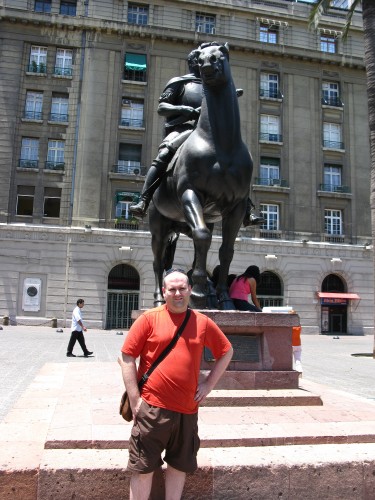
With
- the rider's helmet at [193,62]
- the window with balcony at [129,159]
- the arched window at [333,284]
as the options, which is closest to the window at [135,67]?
the window with balcony at [129,159]

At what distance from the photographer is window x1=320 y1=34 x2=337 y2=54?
36.4 metres

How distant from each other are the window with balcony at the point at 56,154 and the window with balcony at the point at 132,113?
14.4 feet

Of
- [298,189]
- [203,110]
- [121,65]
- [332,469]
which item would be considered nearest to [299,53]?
[298,189]

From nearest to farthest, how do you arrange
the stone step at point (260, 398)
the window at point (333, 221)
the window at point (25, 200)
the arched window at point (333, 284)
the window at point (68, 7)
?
the stone step at point (260, 398), the window at point (25, 200), the window at point (68, 7), the arched window at point (333, 284), the window at point (333, 221)

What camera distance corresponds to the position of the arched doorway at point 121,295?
102 ft

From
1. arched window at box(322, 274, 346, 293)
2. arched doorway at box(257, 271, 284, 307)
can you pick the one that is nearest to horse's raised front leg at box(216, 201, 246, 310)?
arched doorway at box(257, 271, 284, 307)

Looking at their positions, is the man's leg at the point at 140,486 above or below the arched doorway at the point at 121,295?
below

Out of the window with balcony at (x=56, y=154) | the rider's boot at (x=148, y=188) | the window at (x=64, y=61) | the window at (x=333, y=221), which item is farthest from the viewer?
the window at (x=333, y=221)

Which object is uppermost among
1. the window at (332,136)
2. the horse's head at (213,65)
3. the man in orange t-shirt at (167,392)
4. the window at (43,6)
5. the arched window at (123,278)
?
the window at (43,6)

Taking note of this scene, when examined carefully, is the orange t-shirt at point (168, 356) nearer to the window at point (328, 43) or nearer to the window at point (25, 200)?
the window at point (25, 200)

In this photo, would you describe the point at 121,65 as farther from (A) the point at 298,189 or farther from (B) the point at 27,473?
(B) the point at 27,473

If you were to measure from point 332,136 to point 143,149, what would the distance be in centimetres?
1394

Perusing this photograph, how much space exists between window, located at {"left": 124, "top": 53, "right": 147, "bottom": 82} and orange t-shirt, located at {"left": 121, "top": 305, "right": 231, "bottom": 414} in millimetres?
32624

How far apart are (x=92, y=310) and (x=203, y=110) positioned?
25810 millimetres
